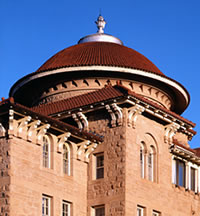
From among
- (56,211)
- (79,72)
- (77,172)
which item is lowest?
(56,211)

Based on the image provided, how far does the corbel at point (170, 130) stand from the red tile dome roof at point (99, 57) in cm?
464

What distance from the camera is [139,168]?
1328 inches

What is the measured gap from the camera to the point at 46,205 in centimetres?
3108

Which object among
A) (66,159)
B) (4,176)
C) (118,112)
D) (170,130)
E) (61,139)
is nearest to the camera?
(4,176)

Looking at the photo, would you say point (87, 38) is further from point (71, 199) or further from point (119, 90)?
point (71, 199)

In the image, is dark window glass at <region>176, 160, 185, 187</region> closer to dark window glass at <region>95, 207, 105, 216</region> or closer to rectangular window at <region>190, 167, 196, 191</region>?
rectangular window at <region>190, 167, 196, 191</region>

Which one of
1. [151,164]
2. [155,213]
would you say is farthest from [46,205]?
[151,164]

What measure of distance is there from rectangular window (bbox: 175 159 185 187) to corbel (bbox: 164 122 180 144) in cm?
187

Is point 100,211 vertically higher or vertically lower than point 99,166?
lower

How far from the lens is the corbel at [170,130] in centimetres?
3609

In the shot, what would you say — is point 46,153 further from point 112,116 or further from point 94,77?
point 94,77

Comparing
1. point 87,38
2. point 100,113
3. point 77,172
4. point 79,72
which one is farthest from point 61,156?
point 87,38

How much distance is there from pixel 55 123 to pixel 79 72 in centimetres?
814

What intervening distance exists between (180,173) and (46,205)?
983 centimetres
